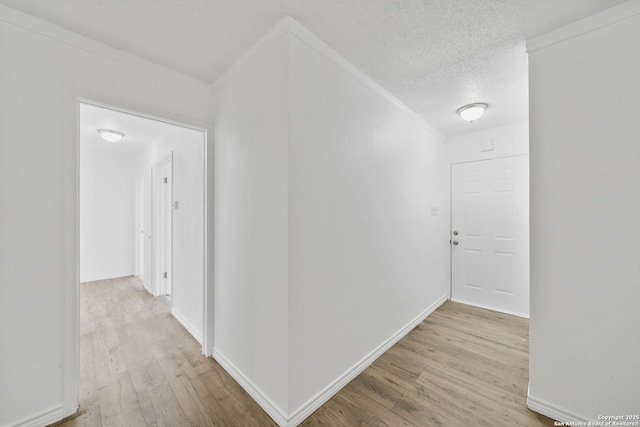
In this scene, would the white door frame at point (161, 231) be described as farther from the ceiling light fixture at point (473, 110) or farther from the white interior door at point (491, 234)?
the white interior door at point (491, 234)

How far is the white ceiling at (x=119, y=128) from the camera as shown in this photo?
318cm

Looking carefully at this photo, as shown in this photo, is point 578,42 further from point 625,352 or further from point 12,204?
point 12,204

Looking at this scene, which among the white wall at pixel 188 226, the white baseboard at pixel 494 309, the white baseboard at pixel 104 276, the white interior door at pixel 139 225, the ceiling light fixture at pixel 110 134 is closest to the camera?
the white wall at pixel 188 226

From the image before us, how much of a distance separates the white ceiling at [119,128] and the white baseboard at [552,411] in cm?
404

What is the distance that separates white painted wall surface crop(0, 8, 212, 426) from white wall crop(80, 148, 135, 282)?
4.35m

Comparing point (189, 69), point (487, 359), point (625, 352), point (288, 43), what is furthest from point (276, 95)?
point (487, 359)

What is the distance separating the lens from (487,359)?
2.34 m

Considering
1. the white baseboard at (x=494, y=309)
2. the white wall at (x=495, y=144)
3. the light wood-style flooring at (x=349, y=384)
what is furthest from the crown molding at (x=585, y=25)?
the white baseboard at (x=494, y=309)

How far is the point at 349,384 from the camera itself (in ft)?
6.59

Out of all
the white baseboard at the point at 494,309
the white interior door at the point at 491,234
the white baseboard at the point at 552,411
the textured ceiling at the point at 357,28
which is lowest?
the white baseboard at the point at 494,309

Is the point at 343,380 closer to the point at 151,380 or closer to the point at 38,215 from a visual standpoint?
the point at 151,380

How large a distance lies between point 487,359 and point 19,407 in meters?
3.57

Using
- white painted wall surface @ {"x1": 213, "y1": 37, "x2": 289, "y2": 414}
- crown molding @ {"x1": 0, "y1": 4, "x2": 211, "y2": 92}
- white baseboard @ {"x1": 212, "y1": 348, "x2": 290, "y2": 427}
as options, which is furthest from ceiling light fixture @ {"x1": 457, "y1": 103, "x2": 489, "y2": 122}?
white baseboard @ {"x1": 212, "y1": 348, "x2": 290, "y2": 427}

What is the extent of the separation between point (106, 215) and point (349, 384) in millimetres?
5912
